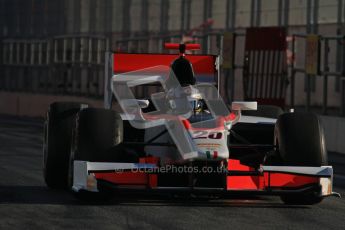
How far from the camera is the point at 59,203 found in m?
13.1

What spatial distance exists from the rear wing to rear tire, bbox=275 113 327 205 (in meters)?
2.71

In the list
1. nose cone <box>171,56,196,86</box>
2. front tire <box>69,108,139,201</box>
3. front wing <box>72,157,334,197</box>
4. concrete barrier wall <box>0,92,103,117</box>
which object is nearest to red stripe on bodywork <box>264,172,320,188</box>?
front wing <box>72,157,334,197</box>

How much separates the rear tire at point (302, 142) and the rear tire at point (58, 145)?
8.17 feet

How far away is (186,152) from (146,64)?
3.46m

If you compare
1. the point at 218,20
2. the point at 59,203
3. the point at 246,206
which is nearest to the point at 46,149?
the point at 59,203

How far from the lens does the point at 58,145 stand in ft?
47.3

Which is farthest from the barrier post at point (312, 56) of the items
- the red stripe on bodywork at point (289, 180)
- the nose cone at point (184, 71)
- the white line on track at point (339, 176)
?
the red stripe on bodywork at point (289, 180)

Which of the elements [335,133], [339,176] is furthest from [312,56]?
[339,176]

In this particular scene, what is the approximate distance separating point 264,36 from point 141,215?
61.1 ft

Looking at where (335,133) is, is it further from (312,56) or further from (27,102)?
(27,102)

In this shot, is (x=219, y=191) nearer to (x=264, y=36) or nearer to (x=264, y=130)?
(x=264, y=130)

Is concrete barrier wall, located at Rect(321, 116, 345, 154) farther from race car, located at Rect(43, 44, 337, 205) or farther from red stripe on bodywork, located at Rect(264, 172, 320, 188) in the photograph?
red stripe on bodywork, located at Rect(264, 172, 320, 188)

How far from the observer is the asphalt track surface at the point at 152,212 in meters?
11.4

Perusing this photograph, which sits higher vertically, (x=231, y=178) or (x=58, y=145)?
(x=58, y=145)
